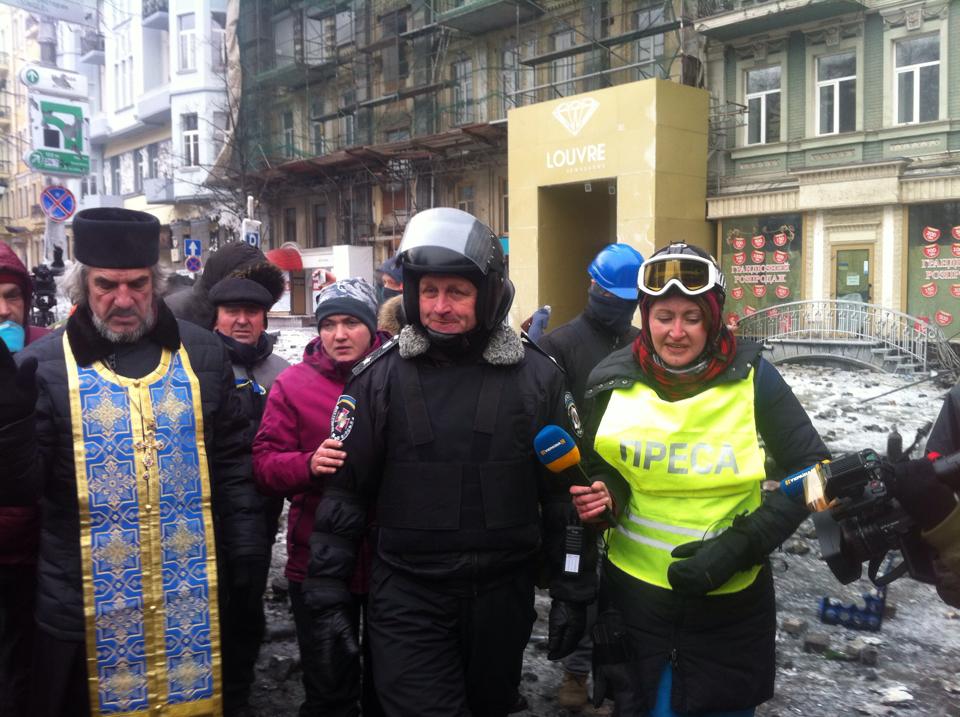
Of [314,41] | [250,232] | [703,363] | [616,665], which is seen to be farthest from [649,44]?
[616,665]

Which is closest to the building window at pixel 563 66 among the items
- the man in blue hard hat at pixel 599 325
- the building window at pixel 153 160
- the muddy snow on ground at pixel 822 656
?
the muddy snow on ground at pixel 822 656

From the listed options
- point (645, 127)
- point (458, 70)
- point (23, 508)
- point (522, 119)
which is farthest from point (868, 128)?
point (23, 508)

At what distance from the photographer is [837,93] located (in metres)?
18.2

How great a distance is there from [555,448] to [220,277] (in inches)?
99.6

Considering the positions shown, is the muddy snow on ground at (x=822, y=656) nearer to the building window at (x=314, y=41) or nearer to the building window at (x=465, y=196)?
the building window at (x=465, y=196)

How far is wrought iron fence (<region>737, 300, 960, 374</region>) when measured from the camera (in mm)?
→ 15000

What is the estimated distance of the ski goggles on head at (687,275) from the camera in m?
2.54

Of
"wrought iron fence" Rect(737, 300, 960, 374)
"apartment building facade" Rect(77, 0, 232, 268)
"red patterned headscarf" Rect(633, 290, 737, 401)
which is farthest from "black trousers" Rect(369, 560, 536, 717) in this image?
"apartment building facade" Rect(77, 0, 232, 268)

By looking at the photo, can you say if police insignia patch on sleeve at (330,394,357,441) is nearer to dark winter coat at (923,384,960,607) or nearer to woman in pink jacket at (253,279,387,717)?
woman in pink jacket at (253,279,387,717)

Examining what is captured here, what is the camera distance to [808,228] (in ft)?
59.7

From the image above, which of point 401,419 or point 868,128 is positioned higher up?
point 868,128

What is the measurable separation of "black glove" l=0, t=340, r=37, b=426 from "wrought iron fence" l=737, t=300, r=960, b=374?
12749mm

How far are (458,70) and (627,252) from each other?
23.3 m

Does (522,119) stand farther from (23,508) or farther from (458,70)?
(23,508)
